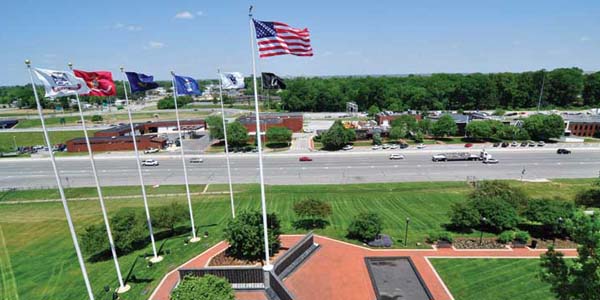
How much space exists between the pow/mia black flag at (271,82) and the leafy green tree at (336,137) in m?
48.5

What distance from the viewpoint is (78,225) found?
32969mm

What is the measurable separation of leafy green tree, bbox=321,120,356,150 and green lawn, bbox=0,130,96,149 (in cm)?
6860

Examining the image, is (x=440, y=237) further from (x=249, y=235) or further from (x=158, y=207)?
(x=158, y=207)

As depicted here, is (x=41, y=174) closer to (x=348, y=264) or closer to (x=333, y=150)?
(x=333, y=150)

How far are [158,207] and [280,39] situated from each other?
2372 cm

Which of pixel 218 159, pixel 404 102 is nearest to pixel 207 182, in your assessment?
pixel 218 159

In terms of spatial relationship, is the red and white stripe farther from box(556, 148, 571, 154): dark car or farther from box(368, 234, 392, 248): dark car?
box(556, 148, 571, 154): dark car

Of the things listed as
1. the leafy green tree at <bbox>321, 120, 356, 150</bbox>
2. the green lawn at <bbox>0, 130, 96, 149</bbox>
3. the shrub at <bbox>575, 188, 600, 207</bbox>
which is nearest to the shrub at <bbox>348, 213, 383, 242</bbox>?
Answer: the shrub at <bbox>575, 188, 600, 207</bbox>

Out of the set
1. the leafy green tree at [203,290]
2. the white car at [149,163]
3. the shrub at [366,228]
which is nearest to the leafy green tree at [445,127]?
the shrub at [366,228]

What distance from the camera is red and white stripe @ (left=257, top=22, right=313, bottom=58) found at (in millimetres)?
15125

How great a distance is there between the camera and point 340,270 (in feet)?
71.7

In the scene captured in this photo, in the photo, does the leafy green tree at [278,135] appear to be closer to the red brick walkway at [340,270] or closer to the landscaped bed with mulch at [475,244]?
the red brick walkway at [340,270]

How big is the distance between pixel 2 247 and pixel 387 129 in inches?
2794

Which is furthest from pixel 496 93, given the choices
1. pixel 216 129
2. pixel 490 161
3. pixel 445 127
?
pixel 216 129
